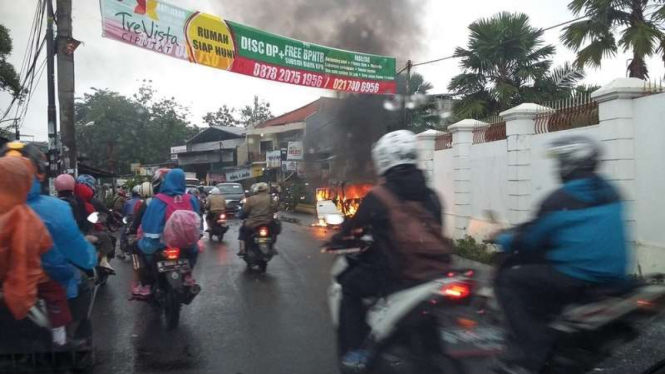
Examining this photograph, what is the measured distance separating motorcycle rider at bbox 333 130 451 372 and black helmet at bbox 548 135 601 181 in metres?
0.76

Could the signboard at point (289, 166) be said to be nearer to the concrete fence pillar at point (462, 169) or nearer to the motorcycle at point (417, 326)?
the concrete fence pillar at point (462, 169)

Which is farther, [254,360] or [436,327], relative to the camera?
[254,360]

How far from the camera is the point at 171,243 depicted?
A: 5.95 m

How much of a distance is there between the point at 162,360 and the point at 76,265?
1564 millimetres

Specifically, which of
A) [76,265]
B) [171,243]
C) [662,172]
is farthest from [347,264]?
[662,172]

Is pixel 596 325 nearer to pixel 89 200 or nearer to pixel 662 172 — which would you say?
pixel 662 172

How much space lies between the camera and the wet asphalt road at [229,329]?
4965 millimetres

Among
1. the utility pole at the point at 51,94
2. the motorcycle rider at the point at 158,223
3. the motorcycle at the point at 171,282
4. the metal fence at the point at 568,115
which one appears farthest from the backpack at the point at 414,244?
the utility pole at the point at 51,94

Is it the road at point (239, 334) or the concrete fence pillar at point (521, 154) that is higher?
the concrete fence pillar at point (521, 154)

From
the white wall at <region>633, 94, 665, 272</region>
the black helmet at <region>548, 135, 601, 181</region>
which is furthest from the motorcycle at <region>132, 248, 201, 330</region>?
the white wall at <region>633, 94, 665, 272</region>

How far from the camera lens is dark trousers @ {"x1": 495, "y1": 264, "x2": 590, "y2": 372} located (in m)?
3.12

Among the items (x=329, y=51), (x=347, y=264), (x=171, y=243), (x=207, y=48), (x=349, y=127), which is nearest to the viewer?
(x=347, y=264)

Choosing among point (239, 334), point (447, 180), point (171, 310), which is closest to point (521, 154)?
point (447, 180)

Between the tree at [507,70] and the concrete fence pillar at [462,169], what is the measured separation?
248 centimetres
